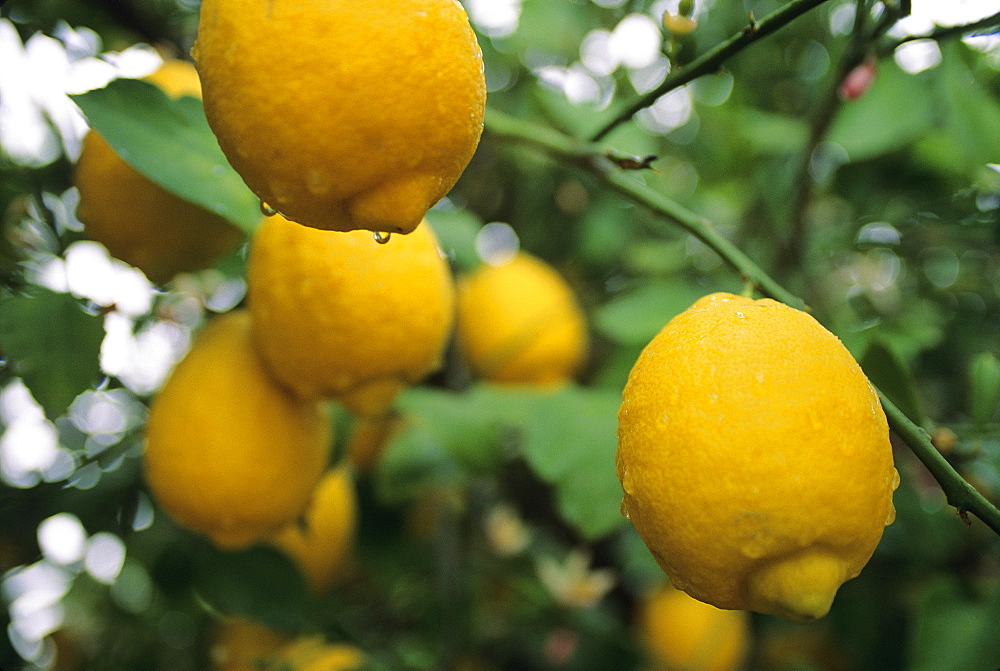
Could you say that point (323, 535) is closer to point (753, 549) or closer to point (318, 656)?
point (318, 656)

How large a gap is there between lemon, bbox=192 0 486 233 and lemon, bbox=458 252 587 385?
836 millimetres

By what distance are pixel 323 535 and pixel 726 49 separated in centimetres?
76

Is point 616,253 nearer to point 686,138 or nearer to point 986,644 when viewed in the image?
point 686,138

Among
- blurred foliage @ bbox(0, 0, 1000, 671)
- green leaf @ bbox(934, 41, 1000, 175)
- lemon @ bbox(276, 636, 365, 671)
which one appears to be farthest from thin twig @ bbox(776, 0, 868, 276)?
lemon @ bbox(276, 636, 365, 671)

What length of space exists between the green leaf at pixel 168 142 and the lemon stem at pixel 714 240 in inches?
11.4

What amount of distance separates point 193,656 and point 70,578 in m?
0.28

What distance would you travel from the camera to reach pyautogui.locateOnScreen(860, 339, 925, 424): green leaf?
570 mm

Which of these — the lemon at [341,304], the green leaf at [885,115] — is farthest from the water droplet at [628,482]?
the green leaf at [885,115]

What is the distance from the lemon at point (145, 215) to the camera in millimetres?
681

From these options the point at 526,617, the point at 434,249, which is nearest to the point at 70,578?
the point at 526,617

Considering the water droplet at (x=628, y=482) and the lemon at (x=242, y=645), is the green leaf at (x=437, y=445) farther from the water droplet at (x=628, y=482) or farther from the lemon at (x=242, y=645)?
the water droplet at (x=628, y=482)

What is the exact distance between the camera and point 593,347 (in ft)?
5.43

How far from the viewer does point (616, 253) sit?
1.49m

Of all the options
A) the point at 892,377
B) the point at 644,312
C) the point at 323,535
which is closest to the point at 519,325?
the point at 644,312
